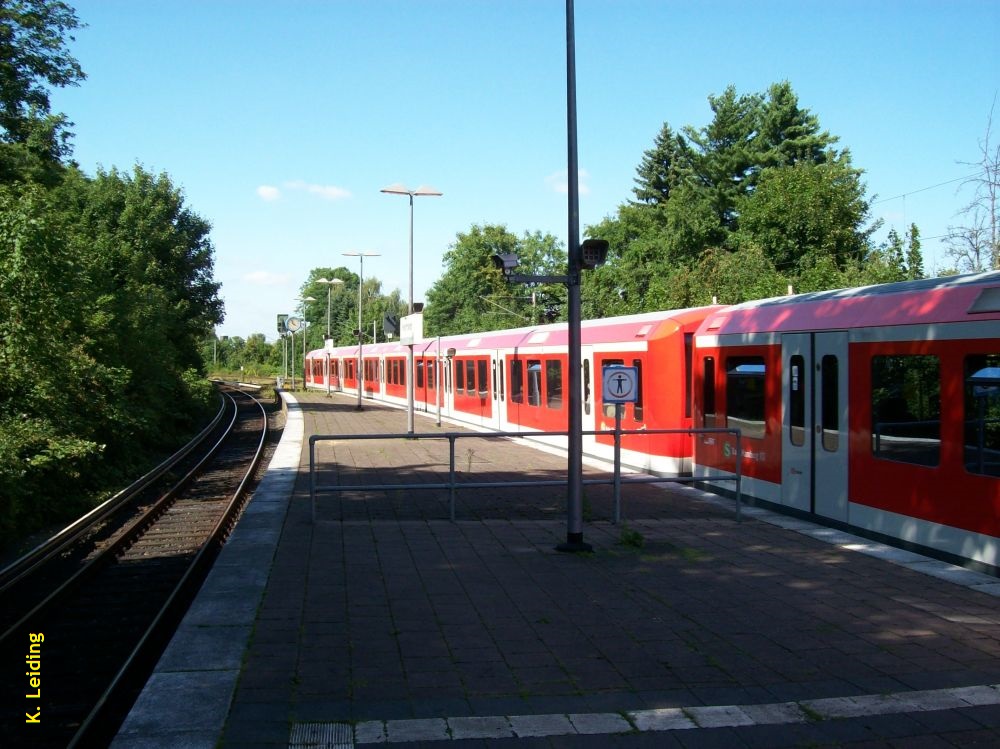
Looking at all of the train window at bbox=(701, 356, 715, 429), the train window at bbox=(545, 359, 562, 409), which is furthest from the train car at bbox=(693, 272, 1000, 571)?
the train window at bbox=(545, 359, 562, 409)

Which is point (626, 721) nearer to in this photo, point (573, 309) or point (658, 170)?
point (573, 309)

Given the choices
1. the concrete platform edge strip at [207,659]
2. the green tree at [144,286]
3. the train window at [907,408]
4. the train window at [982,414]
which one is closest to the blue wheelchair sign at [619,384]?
the train window at [907,408]

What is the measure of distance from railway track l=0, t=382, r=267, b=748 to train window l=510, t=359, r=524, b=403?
9.11 m

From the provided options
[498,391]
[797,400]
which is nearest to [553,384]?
[498,391]

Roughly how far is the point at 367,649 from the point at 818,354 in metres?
6.86

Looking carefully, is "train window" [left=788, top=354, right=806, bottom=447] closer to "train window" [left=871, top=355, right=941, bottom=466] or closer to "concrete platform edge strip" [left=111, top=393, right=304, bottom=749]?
"train window" [left=871, top=355, right=941, bottom=466]

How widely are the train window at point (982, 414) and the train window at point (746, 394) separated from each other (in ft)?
11.9

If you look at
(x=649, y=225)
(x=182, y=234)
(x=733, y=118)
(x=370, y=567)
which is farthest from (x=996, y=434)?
(x=649, y=225)

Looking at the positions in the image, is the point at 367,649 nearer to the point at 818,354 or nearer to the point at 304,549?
the point at 304,549

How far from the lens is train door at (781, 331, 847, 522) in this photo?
1043cm

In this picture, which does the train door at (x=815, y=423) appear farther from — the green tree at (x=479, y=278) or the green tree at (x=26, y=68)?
the green tree at (x=479, y=278)

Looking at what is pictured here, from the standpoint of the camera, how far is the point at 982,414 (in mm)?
8289

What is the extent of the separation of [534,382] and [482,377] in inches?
218

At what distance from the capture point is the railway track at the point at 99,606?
569 centimetres
